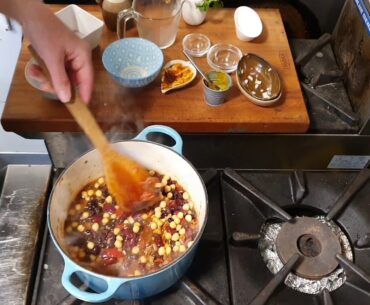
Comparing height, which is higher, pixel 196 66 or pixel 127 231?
pixel 196 66

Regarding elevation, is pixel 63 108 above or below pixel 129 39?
below

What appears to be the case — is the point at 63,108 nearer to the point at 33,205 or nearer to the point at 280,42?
the point at 33,205

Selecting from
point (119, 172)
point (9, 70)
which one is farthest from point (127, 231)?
point (9, 70)

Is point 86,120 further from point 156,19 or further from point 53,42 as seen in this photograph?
point 156,19

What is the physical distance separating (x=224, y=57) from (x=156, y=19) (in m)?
0.21

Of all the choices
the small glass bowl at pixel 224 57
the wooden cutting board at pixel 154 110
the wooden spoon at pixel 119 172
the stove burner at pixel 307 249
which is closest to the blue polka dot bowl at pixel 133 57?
the wooden cutting board at pixel 154 110

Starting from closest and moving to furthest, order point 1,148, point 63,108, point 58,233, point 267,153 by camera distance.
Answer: point 58,233, point 63,108, point 267,153, point 1,148

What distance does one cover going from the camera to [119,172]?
0.88m

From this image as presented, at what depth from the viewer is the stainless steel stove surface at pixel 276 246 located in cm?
87

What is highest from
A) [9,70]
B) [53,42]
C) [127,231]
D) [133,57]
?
[53,42]

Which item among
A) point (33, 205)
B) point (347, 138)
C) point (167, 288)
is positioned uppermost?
point (347, 138)

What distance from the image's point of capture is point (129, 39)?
1144 mm

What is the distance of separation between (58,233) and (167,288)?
0.24 m

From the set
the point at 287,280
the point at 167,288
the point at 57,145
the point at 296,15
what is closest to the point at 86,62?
the point at 57,145
